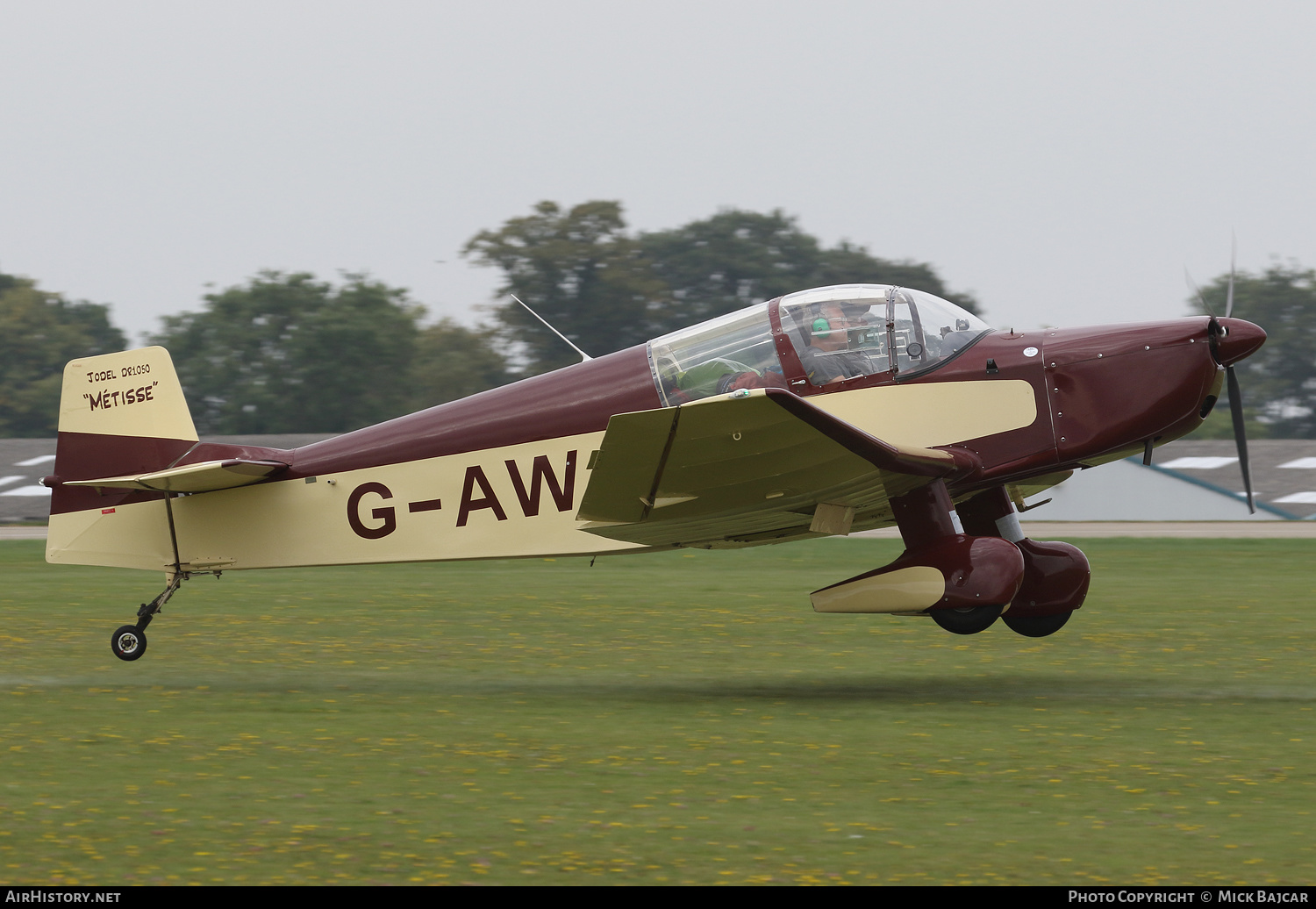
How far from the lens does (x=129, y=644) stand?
38.4 ft

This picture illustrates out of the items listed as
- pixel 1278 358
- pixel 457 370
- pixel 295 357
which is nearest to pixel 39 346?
pixel 295 357

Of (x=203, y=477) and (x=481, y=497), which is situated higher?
(x=203, y=477)

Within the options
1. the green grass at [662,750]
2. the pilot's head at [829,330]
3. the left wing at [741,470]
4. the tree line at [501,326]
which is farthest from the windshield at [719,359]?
the tree line at [501,326]

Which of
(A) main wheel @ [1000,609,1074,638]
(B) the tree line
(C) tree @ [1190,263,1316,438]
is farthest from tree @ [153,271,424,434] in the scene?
(A) main wheel @ [1000,609,1074,638]

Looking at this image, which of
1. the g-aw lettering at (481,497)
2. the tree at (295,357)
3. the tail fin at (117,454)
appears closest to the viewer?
the g-aw lettering at (481,497)

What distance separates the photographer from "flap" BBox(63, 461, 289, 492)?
1066cm

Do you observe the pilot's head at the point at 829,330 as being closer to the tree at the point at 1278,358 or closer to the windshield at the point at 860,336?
the windshield at the point at 860,336

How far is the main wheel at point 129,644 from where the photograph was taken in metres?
11.7

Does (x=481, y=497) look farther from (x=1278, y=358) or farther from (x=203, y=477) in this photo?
(x=1278, y=358)

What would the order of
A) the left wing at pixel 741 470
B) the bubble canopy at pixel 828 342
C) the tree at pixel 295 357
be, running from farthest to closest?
1. the tree at pixel 295 357
2. the bubble canopy at pixel 828 342
3. the left wing at pixel 741 470

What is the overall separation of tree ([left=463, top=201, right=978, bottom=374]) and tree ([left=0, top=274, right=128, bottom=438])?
23.2m

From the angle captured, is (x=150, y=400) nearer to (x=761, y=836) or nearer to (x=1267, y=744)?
(x=761, y=836)

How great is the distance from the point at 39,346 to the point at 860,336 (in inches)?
2975
